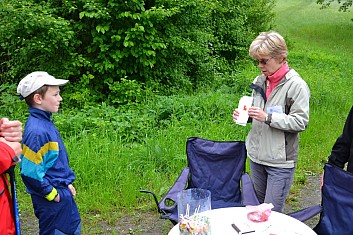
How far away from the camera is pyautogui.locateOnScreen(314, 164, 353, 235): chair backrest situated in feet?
8.97

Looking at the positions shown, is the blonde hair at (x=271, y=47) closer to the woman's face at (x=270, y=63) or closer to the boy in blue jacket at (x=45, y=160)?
the woman's face at (x=270, y=63)

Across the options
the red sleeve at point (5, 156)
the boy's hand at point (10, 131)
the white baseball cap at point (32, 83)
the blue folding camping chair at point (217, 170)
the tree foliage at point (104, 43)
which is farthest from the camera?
the tree foliage at point (104, 43)

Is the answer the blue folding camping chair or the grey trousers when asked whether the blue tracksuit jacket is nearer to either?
the blue folding camping chair

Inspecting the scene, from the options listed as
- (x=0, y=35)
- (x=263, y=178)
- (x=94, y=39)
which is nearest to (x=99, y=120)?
(x=94, y=39)

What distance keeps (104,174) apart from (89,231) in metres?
0.86

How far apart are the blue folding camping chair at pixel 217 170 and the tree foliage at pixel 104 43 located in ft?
12.0

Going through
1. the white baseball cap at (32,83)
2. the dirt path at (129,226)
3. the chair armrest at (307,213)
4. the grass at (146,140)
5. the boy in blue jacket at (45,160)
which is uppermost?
the white baseball cap at (32,83)

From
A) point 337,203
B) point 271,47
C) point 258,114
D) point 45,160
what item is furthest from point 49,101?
point 337,203

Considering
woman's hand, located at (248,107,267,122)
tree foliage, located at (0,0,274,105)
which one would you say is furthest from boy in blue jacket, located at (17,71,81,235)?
tree foliage, located at (0,0,274,105)

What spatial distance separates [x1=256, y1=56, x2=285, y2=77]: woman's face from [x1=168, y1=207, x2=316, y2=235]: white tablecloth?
1.00 m

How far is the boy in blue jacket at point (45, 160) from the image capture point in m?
2.64

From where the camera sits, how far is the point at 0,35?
727 cm

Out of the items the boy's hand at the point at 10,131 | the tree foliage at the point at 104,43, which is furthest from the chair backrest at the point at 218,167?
the tree foliage at the point at 104,43

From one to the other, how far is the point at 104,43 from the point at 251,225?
5515mm
